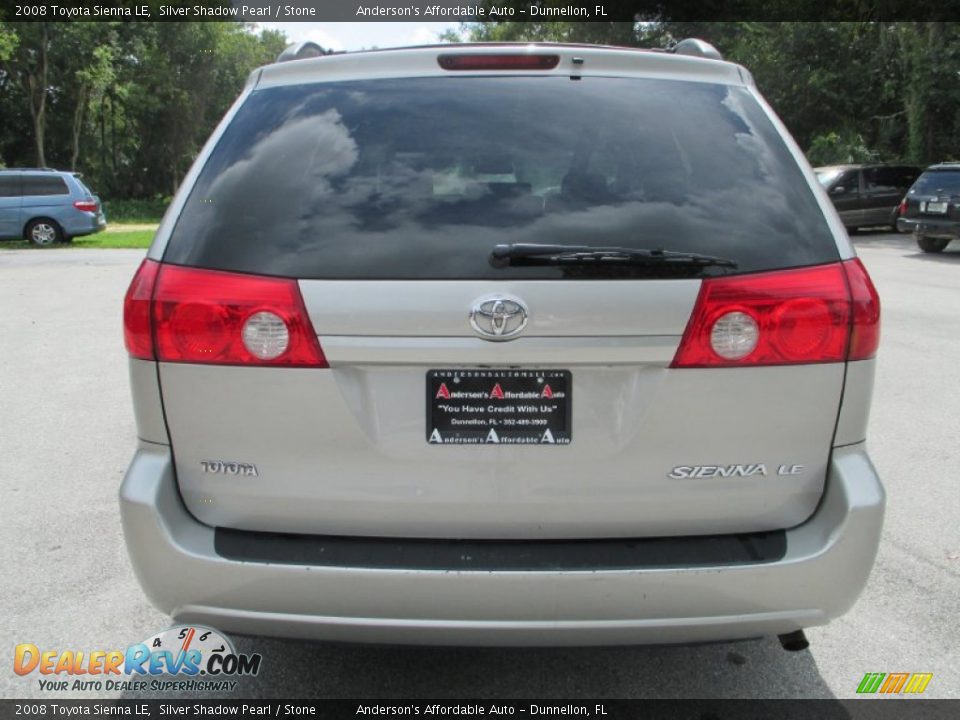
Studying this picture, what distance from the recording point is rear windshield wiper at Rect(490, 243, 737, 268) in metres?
2.14

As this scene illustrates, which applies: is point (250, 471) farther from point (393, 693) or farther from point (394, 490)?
point (393, 693)

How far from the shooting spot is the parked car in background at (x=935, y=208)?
17062 mm

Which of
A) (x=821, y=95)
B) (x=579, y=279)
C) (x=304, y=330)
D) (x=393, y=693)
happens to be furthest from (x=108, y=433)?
(x=821, y=95)

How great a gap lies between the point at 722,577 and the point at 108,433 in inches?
180

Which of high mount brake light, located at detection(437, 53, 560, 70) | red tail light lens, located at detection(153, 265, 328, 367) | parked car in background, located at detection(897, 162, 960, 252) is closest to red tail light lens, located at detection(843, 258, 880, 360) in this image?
high mount brake light, located at detection(437, 53, 560, 70)

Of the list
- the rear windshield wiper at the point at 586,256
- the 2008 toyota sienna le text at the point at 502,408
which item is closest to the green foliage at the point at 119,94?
the 2008 toyota sienna le text at the point at 502,408

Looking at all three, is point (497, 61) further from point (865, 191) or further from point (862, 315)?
point (865, 191)

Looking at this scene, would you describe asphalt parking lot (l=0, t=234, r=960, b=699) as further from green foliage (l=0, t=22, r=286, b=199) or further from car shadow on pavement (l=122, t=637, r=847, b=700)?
green foliage (l=0, t=22, r=286, b=199)

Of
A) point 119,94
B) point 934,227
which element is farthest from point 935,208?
point 119,94

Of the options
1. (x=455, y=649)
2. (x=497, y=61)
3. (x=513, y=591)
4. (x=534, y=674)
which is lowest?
(x=534, y=674)

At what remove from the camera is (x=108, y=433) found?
5633 millimetres

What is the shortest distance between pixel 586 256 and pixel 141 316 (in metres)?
1.14

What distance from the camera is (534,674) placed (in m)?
2.88

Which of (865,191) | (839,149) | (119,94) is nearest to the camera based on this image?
(865,191)
